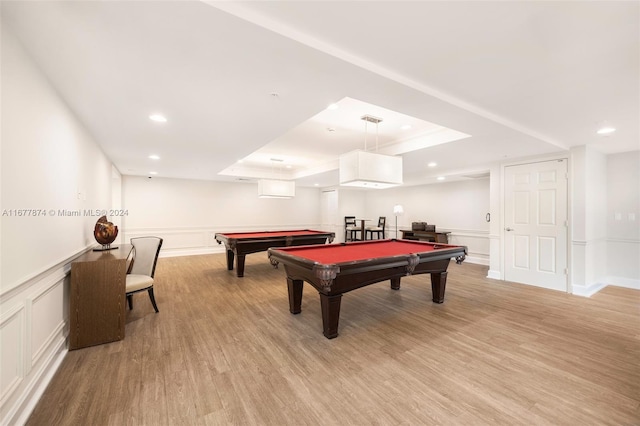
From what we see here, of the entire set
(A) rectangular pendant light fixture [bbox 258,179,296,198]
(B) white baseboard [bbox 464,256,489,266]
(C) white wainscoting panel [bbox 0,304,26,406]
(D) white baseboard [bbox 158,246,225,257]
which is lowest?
(B) white baseboard [bbox 464,256,489,266]

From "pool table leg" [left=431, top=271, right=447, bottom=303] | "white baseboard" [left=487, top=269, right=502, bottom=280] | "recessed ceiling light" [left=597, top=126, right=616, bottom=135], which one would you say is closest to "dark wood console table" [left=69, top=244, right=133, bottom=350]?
"pool table leg" [left=431, top=271, right=447, bottom=303]

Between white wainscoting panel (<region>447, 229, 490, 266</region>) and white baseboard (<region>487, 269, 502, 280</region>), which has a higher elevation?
white wainscoting panel (<region>447, 229, 490, 266</region>)

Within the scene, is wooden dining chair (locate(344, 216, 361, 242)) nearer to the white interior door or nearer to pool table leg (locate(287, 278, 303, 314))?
the white interior door

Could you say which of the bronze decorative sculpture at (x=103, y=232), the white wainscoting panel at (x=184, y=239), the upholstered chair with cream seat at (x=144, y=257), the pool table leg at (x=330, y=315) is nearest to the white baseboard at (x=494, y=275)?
the pool table leg at (x=330, y=315)

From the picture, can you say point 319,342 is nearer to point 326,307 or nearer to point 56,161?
point 326,307

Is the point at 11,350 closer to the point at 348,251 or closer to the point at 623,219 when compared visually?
the point at 348,251

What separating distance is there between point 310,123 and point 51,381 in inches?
144

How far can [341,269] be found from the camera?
2602 mm

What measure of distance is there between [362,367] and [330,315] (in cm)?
60

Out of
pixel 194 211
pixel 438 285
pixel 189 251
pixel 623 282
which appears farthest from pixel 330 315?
pixel 194 211

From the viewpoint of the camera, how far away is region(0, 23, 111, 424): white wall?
4.92 ft

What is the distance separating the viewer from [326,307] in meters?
2.68

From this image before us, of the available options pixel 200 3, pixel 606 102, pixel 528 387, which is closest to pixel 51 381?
pixel 200 3

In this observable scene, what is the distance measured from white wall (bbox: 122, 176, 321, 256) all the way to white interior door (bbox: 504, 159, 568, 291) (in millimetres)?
6593
